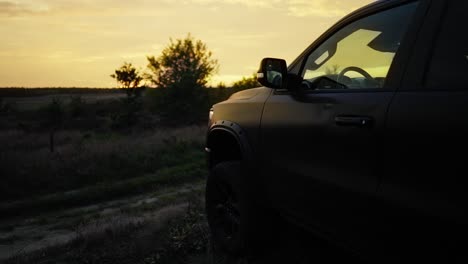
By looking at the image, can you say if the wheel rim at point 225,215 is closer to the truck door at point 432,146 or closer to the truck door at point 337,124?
the truck door at point 337,124

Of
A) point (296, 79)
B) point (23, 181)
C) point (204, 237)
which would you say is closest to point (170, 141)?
point (23, 181)

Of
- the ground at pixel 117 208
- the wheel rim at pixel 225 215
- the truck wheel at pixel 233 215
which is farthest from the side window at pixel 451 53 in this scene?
the wheel rim at pixel 225 215

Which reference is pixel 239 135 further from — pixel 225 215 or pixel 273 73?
pixel 225 215

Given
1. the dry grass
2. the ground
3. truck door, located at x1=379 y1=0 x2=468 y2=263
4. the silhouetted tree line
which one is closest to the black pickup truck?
truck door, located at x1=379 y1=0 x2=468 y2=263

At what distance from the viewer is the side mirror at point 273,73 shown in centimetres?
304

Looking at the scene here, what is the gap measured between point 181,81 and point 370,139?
41896 mm

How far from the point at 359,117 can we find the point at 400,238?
1.99ft

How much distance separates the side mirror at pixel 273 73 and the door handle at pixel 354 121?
708 mm

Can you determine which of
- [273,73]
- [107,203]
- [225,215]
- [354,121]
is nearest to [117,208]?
[107,203]

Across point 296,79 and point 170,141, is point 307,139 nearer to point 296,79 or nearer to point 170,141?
point 296,79

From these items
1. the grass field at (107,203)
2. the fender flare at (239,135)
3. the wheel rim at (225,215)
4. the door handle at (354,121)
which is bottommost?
the grass field at (107,203)

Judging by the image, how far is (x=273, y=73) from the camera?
3121 millimetres

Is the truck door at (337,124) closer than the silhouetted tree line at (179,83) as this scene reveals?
Yes

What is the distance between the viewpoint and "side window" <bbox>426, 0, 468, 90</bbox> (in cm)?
189
